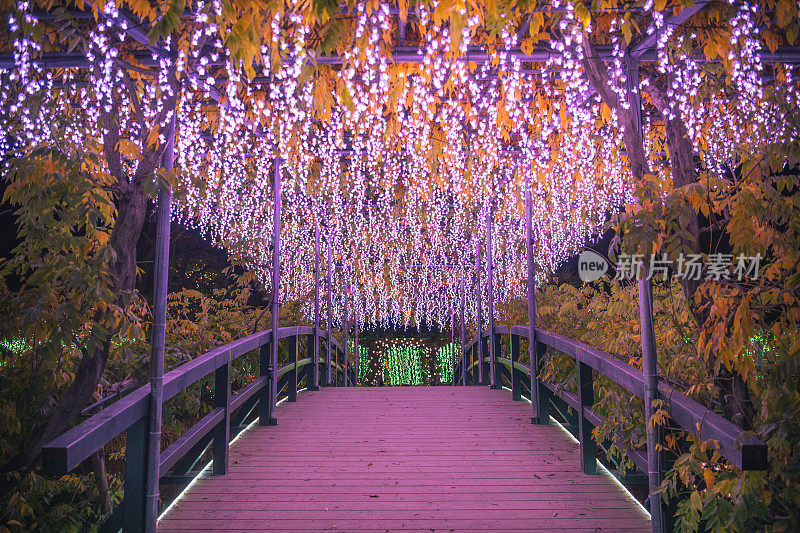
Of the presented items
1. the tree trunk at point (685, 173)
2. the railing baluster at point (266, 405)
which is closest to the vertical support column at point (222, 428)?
the railing baluster at point (266, 405)

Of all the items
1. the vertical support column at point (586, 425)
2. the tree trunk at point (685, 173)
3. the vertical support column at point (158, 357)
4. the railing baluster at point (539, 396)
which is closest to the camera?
the tree trunk at point (685, 173)

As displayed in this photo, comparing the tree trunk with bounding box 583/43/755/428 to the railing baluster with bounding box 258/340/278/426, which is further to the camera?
the railing baluster with bounding box 258/340/278/426

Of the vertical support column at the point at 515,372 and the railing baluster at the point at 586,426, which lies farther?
the vertical support column at the point at 515,372

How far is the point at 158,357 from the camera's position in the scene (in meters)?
2.45

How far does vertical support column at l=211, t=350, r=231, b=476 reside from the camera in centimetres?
319

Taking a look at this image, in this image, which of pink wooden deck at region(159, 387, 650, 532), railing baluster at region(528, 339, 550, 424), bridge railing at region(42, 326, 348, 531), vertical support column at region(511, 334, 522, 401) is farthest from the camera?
vertical support column at region(511, 334, 522, 401)

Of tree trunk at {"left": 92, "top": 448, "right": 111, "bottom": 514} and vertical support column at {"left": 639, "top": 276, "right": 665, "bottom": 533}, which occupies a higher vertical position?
vertical support column at {"left": 639, "top": 276, "right": 665, "bottom": 533}

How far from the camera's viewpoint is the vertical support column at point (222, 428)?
3193 millimetres

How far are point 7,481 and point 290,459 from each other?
1455 millimetres

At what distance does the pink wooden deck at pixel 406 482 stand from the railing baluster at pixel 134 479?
271mm

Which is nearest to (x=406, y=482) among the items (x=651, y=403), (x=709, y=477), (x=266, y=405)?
(x=651, y=403)

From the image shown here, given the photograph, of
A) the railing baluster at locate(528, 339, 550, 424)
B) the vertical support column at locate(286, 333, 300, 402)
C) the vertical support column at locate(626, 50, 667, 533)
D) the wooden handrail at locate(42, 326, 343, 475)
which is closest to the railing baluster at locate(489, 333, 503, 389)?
the railing baluster at locate(528, 339, 550, 424)

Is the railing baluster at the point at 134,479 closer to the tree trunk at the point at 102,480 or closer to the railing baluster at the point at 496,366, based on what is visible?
the tree trunk at the point at 102,480

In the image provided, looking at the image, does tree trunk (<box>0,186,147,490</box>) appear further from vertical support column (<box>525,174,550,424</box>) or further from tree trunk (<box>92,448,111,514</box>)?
vertical support column (<box>525,174,550,424</box>)
